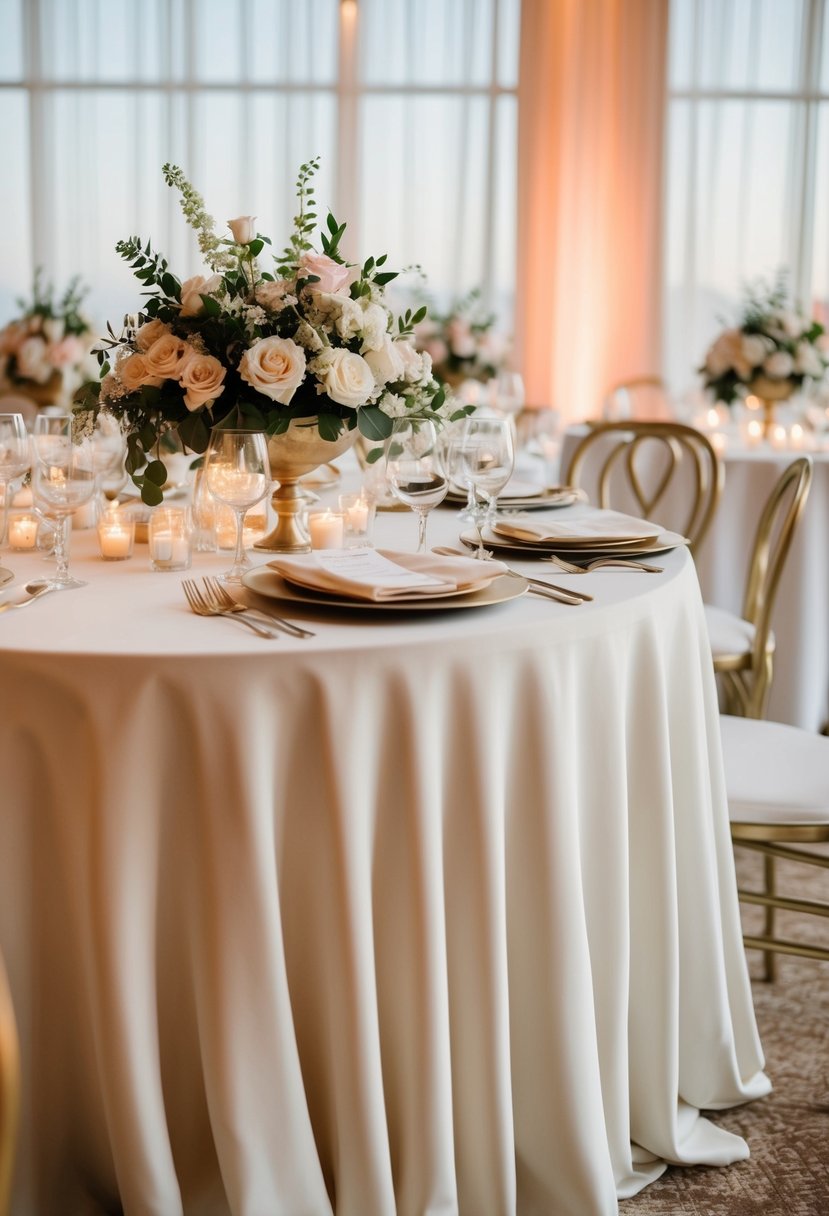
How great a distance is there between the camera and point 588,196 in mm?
7934

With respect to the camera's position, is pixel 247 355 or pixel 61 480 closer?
pixel 61 480

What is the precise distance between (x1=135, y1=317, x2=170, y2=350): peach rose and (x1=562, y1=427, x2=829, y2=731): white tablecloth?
2627mm

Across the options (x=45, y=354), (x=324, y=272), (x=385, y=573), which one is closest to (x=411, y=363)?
(x=324, y=272)

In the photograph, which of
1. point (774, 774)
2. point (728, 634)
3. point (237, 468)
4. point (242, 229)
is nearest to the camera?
point (237, 468)

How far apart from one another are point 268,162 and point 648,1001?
277 inches

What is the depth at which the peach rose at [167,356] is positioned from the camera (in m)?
2.05

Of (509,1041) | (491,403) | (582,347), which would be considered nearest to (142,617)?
(509,1041)

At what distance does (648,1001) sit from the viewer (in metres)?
2.02

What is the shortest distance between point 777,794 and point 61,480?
53.4 inches

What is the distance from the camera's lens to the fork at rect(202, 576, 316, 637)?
1.62 meters

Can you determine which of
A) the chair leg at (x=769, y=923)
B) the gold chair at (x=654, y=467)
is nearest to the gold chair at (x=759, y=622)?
the gold chair at (x=654, y=467)

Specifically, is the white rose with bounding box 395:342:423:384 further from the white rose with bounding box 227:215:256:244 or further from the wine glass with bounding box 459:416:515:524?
the white rose with bounding box 227:215:256:244

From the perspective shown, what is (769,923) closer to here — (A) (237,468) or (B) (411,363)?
(B) (411,363)

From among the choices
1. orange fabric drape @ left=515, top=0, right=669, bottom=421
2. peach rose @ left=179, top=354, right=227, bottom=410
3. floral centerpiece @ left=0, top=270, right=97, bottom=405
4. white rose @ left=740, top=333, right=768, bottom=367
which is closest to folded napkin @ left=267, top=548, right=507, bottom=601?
peach rose @ left=179, top=354, right=227, bottom=410
